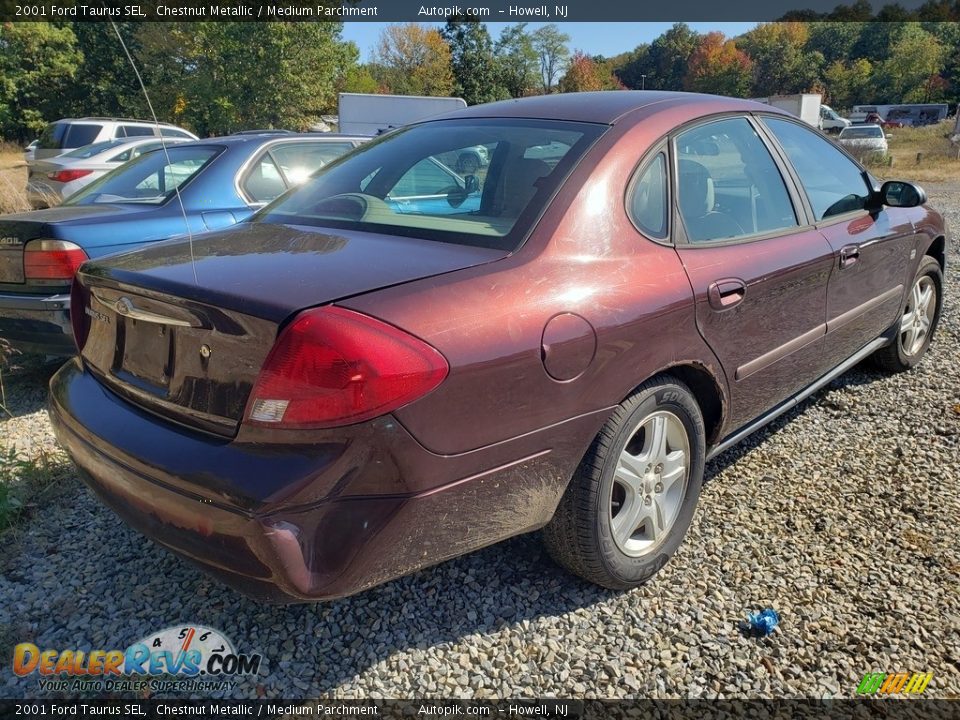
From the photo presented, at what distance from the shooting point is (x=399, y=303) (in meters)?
1.72

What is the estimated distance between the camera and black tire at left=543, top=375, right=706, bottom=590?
84.1 inches

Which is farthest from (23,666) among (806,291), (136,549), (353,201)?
(806,291)

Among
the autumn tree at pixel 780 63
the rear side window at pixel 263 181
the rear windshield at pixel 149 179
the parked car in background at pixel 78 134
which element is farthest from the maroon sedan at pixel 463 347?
the autumn tree at pixel 780 63

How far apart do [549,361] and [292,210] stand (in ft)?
4.40

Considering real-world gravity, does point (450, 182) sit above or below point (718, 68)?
below

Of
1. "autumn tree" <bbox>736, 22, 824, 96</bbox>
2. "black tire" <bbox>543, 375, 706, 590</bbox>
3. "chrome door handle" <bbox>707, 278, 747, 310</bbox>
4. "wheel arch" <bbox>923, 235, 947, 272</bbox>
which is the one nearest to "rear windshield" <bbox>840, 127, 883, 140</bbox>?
"wheel arch" <bbox>923, 235, 947, 272</bbox>

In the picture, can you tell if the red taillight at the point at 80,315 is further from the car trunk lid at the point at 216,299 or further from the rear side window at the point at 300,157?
the rear side window at the point at 300,157

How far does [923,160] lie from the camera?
91.2ft

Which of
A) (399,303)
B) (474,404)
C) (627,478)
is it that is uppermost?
(399,303)

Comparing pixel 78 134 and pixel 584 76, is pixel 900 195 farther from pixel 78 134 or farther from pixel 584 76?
pixel 584 76

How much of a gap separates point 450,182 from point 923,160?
31838 millimetres

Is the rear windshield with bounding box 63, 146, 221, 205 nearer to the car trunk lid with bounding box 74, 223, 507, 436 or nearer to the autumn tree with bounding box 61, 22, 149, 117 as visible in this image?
the car trunk lid with bounding box 74, 223, 507, 436

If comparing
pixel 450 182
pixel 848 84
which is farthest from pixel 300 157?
pixel 848 84

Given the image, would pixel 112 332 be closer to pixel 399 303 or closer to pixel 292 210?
pixel 292 210
